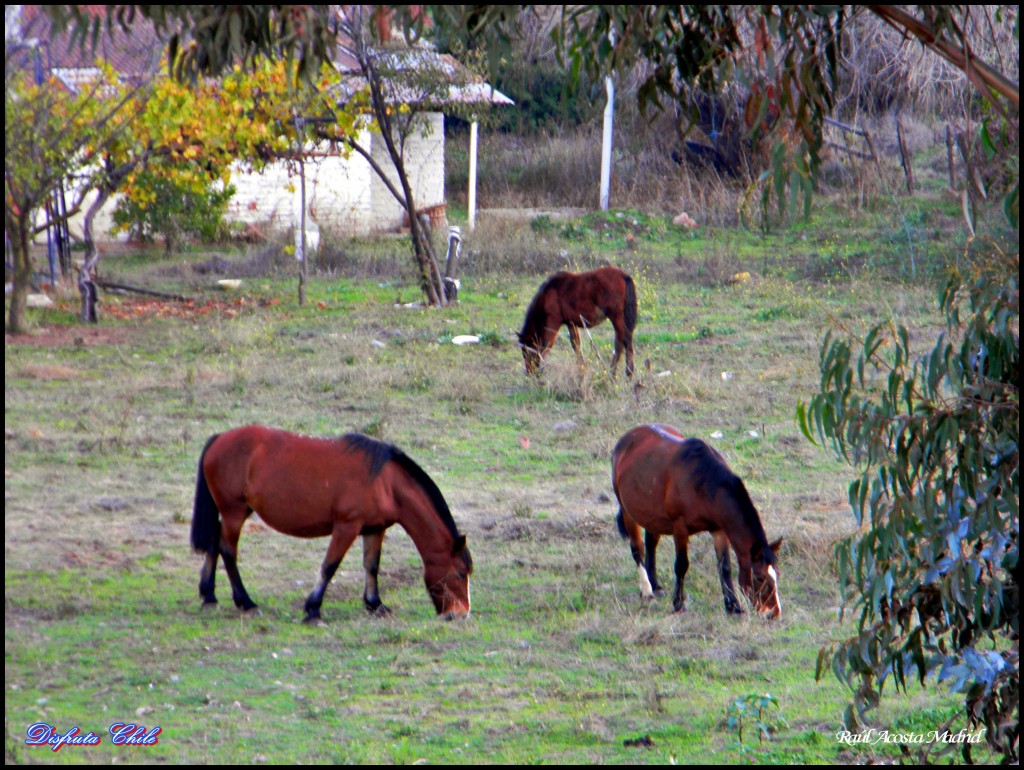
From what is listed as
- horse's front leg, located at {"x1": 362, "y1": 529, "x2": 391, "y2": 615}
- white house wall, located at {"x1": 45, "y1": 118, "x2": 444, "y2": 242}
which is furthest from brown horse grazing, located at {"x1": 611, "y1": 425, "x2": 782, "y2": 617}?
white house wall, located at {"x1": 45, "y1": 118, "x2": 444, "y2": 242}

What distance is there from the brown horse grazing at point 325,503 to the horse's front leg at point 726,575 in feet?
5.26

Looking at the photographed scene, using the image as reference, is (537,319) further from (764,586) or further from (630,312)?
(764,586)

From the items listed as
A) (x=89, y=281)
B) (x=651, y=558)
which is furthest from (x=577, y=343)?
(x=89, y=281)

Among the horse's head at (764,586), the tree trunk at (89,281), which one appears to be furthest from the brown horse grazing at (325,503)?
the tree trunk at (89,281)

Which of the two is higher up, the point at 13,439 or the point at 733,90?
the point at 733,90

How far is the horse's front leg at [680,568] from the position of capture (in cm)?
715

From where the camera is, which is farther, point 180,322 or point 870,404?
point 180,322

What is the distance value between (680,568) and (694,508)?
48cm

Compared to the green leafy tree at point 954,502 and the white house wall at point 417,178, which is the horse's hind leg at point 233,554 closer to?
the green leafy tree at point 954,502

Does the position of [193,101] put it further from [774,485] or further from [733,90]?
[733,90]

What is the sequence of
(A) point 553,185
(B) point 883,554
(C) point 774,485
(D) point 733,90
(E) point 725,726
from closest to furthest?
(B) point 883,554 < (E) point 725,726 < (C) point 774,485 < (D) point 733,90 < (A) point 553,185

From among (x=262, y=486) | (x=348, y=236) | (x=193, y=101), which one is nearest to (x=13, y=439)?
(x=262, y=486)

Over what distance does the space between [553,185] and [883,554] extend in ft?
85.3

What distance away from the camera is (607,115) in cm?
2630
